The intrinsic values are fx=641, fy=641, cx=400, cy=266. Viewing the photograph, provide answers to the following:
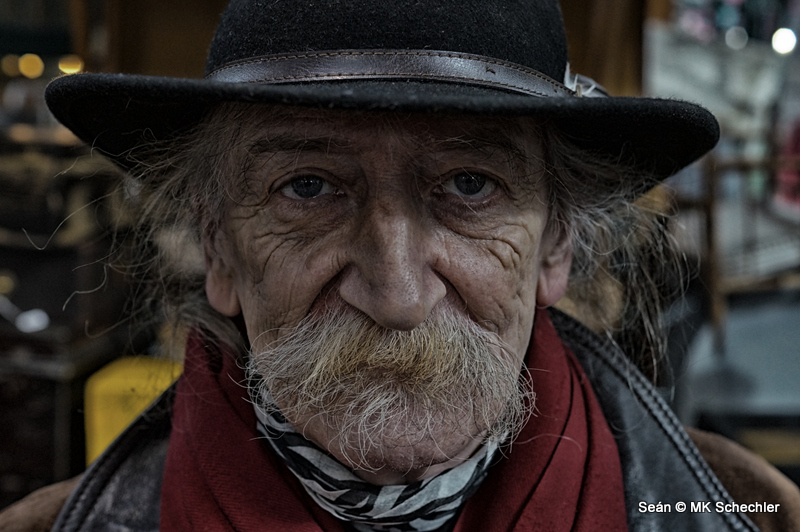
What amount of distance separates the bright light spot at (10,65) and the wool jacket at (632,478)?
2823 millimetres

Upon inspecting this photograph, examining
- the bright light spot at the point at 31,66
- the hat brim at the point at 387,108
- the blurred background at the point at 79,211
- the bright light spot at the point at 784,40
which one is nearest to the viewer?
the hat brim at the point at 387,108

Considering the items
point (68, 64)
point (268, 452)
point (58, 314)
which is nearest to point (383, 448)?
point (268, 452)

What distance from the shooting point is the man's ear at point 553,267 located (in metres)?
1.28

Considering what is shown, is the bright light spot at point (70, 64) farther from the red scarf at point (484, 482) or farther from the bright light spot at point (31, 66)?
the red scarf at point (484, 482)

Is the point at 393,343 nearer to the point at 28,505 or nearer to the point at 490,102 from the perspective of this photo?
the point at 490,102

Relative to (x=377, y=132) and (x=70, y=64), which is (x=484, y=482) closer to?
(x=377, y=132)

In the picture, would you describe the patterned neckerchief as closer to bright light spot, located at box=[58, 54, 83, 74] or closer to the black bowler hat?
the black bowler hat

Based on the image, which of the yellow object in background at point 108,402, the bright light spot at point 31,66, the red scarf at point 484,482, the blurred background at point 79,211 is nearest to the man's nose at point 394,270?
the red scarf at point 484,482

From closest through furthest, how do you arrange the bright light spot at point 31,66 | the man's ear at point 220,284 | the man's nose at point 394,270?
the man's nose at point 394,270
the man's ear at point 220,284
the bright light spot at point 31,66

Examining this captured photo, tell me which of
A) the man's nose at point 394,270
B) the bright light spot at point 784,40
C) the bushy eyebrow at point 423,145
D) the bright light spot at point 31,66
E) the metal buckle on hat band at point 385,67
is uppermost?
the bright light spot at point 784,40

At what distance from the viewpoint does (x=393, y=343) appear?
1.02 m

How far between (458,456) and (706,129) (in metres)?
0.72

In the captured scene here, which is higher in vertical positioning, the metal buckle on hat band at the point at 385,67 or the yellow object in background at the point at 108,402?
the metal buckle on hat band at the point at 385,67

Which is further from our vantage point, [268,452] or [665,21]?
[665,21]
